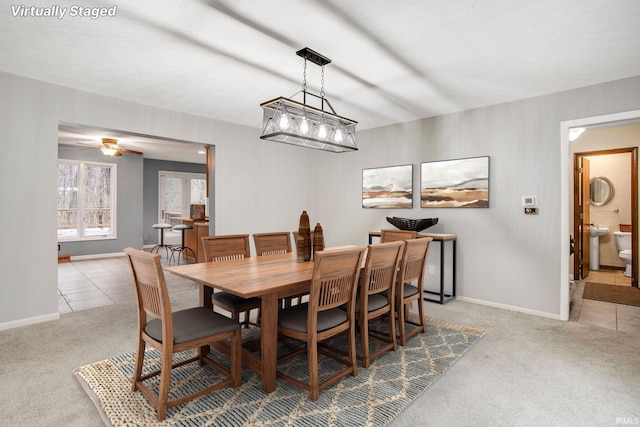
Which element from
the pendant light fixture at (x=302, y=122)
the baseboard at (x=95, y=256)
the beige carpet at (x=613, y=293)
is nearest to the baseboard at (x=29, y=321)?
the pendant light fixture at (x=302, y=122)

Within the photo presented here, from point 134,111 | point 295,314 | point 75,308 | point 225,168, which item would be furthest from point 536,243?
point 75,308

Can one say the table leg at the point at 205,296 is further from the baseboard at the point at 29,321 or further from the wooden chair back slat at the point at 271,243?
the baseboard at the point at 29,321

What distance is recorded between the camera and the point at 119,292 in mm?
4559

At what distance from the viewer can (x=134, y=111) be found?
3.91 meters

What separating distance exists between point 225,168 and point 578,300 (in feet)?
16.2

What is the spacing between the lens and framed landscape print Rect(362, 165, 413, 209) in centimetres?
478

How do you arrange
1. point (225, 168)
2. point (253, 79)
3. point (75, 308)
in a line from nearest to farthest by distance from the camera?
point (253, 79)
point (75, 308)
point (225, 168)

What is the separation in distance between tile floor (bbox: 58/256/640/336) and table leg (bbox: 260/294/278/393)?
2.95 meters

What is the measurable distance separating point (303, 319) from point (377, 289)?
2.21 ft

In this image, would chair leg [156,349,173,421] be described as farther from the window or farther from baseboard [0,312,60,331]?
the window

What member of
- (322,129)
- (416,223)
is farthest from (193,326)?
(416,223)

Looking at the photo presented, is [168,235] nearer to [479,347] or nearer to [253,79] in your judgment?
[253,79]

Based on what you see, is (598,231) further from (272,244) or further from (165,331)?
(165,331)

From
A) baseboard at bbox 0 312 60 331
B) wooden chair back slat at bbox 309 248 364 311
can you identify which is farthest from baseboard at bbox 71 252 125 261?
wooden chair back slat at bbox 309 248 364 311
